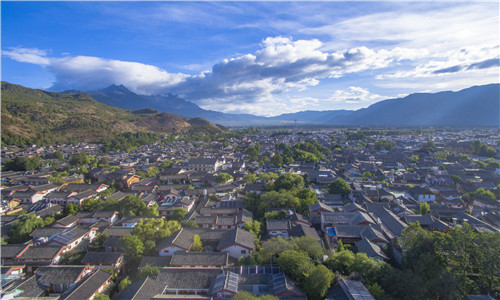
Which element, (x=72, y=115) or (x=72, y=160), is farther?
(x=72, y=115)

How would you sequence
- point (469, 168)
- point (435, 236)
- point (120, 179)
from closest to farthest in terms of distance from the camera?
point (435, 236), point (120, 179), point (469, 168)

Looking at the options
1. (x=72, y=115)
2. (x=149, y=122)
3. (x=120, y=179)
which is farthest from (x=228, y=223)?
(x=149, y=122)

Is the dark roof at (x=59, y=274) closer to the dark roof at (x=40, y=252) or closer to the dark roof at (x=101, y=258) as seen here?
the dark roof at (x=101, y=258)

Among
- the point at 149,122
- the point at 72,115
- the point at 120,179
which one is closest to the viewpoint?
the point at 120,179

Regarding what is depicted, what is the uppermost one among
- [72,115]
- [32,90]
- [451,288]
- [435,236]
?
[32,90]

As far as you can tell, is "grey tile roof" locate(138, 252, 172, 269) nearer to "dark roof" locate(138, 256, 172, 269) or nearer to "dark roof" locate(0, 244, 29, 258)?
"dark roof" locate(138, 256, 172, 269)

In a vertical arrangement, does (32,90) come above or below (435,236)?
above

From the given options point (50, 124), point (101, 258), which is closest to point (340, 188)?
point (101, 258)

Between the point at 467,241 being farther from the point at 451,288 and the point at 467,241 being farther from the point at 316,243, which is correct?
the point at 316,243

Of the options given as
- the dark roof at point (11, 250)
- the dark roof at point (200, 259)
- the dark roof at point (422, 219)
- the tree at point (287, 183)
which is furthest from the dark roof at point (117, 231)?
the dark roof at point (422, 219)
